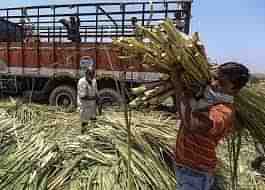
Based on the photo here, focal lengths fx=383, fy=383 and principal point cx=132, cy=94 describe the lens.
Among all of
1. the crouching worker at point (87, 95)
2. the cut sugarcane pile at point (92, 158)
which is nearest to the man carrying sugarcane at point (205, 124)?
the cut sugarcane pile at point (92, 158)

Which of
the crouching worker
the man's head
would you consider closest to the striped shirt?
the man's head

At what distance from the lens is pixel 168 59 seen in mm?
2324

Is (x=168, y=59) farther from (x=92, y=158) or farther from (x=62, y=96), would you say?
(x=62, y=96)

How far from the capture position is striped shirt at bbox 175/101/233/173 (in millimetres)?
2330

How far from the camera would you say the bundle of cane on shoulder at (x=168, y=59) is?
2287 millimetres

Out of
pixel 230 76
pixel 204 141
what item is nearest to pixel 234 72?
pixel 230 76

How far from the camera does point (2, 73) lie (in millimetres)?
11352

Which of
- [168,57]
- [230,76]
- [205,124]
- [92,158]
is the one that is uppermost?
[168,57]

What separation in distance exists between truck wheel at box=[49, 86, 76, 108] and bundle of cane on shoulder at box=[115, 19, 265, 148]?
7.82 metres

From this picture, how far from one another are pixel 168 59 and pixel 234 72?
15.8 inches

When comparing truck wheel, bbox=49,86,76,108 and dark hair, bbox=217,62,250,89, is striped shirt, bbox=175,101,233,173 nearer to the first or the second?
dark hair, bbox=217,62,250,89

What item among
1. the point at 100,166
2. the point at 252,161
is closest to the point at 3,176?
the point at 100,166

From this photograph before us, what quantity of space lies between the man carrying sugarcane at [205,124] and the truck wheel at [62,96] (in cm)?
784

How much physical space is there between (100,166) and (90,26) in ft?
25.8
